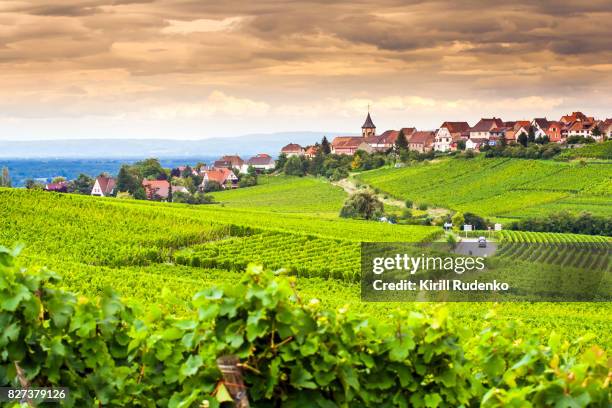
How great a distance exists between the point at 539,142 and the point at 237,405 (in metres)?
102

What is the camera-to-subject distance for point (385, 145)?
134 m

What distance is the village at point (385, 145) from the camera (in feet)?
337

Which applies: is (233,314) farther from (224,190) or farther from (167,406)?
(224,190)

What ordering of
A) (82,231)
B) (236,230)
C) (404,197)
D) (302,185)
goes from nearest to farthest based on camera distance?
(82,231)
(236,230)
(404,197)
(302,185)

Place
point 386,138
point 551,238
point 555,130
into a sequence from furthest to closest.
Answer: point 386,138, point 555,130, point 551,238

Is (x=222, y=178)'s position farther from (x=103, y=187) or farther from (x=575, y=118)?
(x=575, y=118)

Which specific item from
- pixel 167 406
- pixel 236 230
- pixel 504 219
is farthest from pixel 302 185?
pixel 167 406

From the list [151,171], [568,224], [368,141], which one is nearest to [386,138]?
[368,141]

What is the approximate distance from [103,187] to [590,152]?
52995 mm

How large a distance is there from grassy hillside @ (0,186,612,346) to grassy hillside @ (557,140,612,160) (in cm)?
5774

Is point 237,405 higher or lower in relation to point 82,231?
higher

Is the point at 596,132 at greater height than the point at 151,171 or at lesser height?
greater

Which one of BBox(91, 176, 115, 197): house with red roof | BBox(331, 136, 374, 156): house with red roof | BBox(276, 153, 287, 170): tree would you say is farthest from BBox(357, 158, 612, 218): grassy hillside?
BBox(91, 176, 115, 197): house with red roof

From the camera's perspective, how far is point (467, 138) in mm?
122875
